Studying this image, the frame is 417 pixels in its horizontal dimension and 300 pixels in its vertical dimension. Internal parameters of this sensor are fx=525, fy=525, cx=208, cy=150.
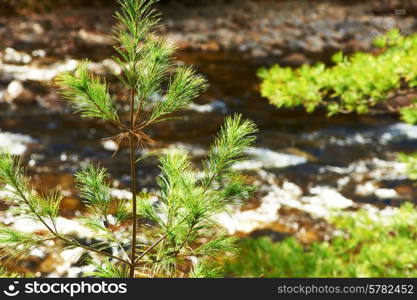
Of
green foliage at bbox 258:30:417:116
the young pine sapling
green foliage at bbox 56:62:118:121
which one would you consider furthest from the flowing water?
green foliage at bbox 56:62:118:121

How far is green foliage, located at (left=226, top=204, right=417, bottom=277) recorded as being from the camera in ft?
11.0

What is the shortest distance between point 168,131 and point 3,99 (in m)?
3.13

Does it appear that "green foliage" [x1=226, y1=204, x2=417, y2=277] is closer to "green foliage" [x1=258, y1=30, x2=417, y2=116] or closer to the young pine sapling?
"green foliage" [x1=258, y1=30, x2=417, y2=116]

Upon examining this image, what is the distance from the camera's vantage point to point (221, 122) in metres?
8.91

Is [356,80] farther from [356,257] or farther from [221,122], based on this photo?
[221,122]

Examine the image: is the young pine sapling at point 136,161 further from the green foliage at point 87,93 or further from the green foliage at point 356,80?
the green foliage at point 356,80

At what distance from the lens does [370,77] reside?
3.29 meters

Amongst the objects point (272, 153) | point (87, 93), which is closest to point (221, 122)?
point (272, 153)

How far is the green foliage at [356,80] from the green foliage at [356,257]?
2.70 feet

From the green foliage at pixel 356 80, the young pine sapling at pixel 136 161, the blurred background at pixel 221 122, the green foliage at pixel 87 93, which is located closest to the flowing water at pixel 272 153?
the blurred background at pixel 221 122

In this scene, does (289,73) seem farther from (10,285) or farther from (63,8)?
(63,8)

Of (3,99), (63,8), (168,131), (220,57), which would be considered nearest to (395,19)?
(220,57)

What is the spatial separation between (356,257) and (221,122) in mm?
5411

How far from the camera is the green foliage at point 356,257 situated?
3.34m
